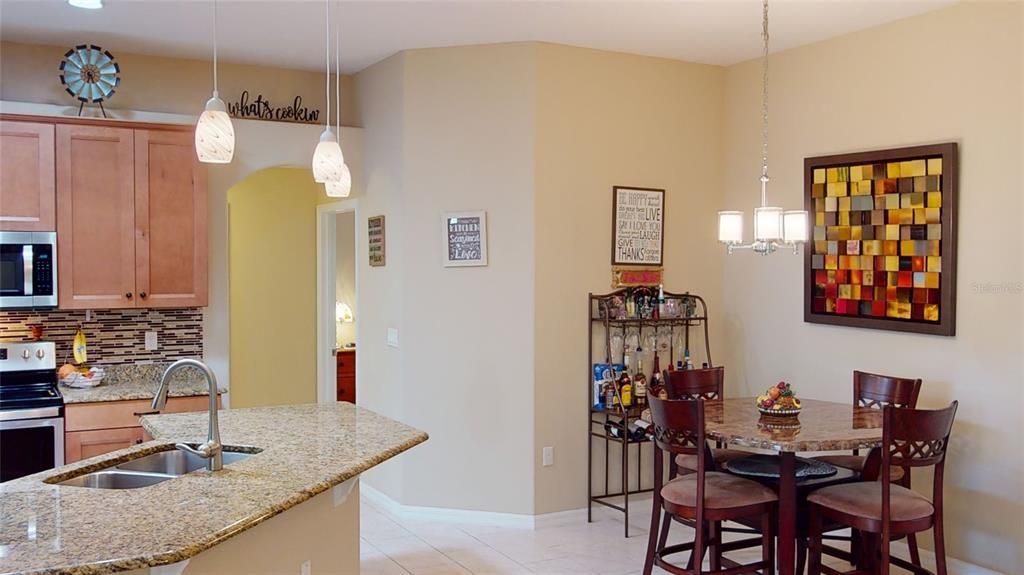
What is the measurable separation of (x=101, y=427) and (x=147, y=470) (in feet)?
5.75

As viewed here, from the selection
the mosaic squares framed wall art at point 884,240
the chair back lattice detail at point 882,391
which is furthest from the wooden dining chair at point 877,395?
the mosaic squares framed wall art at point 884,240

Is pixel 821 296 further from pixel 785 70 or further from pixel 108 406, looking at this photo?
pixel 108 406

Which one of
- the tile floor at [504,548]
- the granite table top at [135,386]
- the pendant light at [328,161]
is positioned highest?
the pendant light at [328,161]

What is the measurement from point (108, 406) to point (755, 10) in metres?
3.97

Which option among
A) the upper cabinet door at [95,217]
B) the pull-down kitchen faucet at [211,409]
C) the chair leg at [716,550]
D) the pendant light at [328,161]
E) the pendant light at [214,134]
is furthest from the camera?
the upper cabinet door at [95,217]

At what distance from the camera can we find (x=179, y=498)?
2.32m

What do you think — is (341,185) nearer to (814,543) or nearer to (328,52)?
(328,52)

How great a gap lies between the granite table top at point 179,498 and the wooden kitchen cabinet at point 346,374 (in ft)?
10.5

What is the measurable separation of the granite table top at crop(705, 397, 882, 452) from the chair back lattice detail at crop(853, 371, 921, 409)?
209 mm

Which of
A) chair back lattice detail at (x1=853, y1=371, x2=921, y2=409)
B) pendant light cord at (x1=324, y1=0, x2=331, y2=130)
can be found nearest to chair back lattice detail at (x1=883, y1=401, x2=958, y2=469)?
chair back lattice detail at (x1=853, y1=371, x2=921, y2=409)

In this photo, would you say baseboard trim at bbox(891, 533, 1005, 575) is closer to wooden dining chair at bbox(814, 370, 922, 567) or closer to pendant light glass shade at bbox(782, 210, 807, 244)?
wooden dining chair at bbox(814, 370, 922, 567)

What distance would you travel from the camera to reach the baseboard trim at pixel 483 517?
16.0 feet

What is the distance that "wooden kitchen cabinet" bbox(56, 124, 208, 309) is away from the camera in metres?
4.50

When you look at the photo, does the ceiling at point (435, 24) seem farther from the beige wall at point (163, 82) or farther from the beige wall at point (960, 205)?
the beige wall at point (960, 205)
